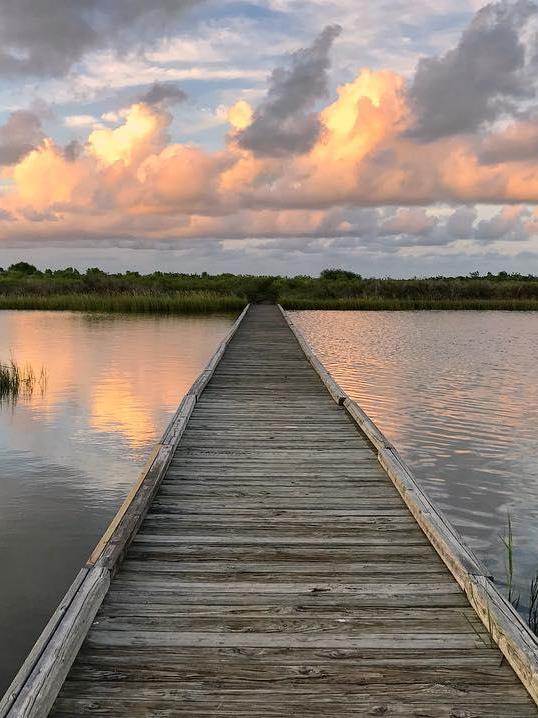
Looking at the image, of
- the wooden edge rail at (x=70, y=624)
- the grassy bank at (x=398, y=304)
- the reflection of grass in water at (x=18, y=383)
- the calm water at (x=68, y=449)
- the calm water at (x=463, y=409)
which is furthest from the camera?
the grassy bank at (x=398, y=304)

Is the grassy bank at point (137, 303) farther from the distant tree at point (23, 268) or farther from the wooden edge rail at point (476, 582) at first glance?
the distant tree at point (23, 268)

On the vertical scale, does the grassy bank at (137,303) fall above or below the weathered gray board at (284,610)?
above

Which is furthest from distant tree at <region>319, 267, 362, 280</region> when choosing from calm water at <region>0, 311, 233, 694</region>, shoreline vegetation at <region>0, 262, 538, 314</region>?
calm water at <region>0, 311, 233, 694</region>

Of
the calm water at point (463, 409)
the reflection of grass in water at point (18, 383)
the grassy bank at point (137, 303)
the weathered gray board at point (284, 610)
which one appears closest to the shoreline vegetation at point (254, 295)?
the grassy bank at point (137, 303)

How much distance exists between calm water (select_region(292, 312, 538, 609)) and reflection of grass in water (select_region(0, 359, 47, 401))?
20.7 ft

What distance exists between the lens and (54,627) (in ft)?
9.32

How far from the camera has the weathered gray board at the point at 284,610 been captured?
2574mm

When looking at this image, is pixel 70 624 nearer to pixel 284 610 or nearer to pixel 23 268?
pixel 284 610

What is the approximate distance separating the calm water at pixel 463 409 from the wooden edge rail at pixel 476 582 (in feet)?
3.74

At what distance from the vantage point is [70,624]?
2854mm

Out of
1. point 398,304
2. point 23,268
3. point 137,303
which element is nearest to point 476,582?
point 137,303

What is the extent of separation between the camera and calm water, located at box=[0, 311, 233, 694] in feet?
16.6

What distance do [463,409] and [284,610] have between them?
9.17 meters

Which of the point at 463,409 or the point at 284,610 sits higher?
the point at 284,610
